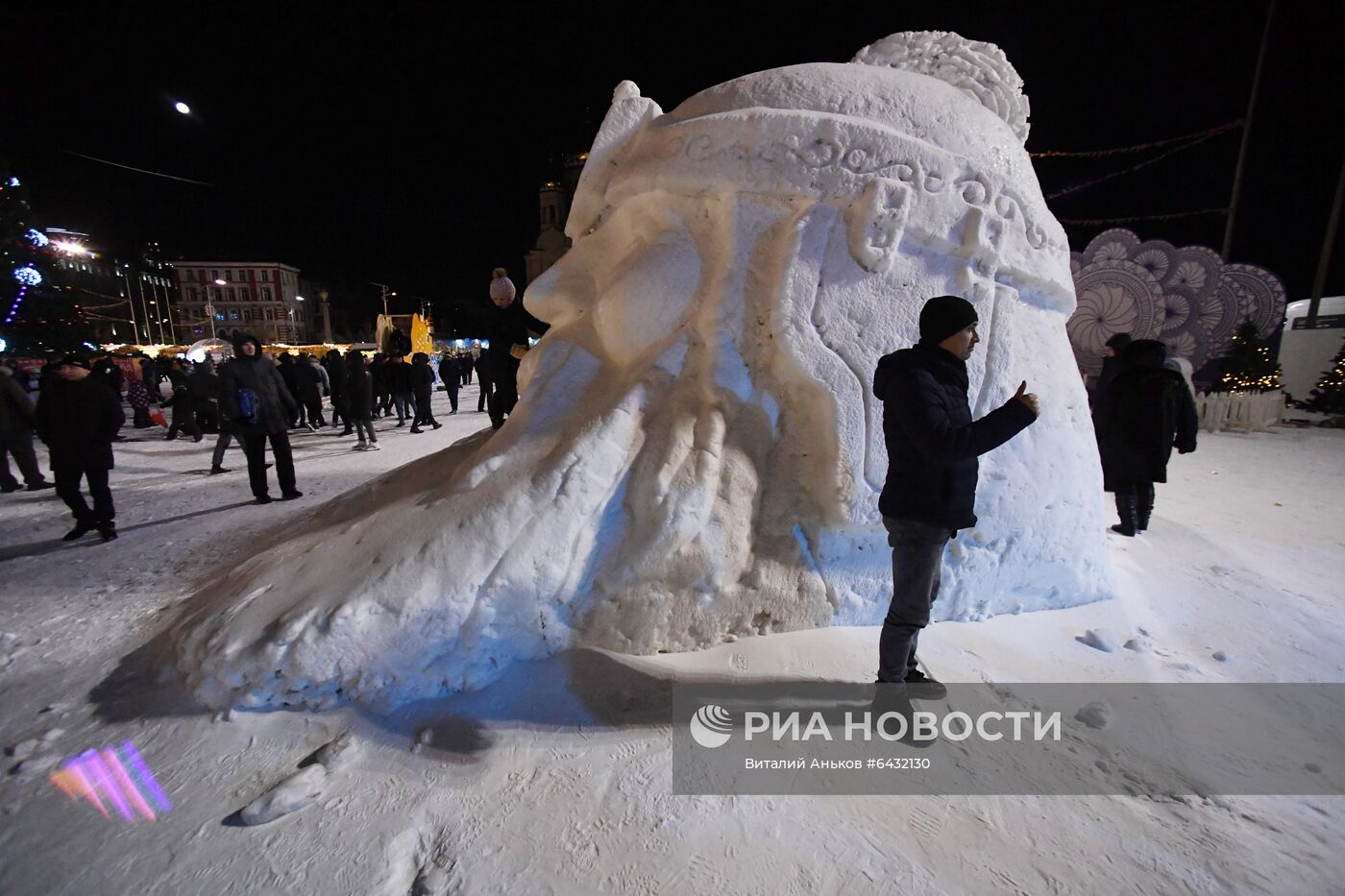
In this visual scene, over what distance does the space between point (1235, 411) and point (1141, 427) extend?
7.75 metres

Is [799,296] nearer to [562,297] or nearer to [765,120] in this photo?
[765,120]

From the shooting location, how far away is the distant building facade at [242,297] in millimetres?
39906

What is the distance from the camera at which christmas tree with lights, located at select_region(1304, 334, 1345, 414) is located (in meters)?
10.3

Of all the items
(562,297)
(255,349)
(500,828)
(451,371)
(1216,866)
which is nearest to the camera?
(1216,866)

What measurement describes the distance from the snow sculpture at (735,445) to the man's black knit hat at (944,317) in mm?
680

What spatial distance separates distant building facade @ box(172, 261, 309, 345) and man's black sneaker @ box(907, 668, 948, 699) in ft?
156

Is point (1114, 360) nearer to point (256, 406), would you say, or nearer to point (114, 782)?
point (114, 782)

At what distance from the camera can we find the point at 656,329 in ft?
8.99

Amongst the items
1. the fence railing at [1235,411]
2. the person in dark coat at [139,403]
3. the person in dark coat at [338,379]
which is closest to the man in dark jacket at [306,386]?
the person in dark coat at [338,379]

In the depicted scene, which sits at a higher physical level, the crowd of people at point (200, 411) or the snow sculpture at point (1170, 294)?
the snow sculpture at point (1170, 294)

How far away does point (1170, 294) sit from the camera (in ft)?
31.1

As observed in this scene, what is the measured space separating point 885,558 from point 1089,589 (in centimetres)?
117

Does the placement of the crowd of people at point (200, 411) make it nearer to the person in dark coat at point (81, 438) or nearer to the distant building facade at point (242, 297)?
the person in dark coat at point (81, 438)

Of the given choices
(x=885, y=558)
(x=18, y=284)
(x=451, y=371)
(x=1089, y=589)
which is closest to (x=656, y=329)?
(x=885, y=558)
